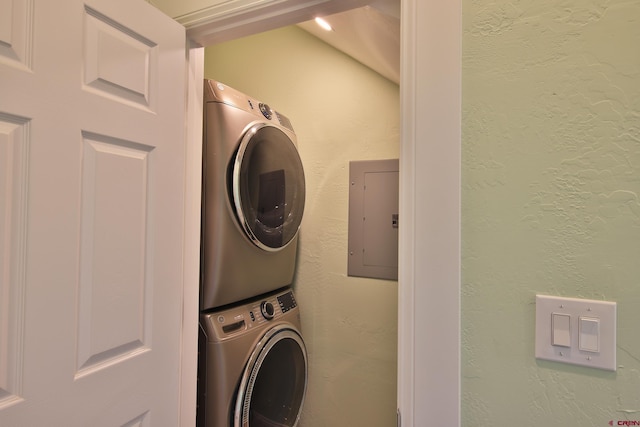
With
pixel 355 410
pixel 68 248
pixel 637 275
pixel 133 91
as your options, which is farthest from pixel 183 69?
pixel 355 410

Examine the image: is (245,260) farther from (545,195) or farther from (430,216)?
(545,195)

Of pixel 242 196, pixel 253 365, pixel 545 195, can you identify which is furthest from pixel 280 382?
pixel 545 195

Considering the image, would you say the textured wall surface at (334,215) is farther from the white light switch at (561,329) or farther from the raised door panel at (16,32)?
the raised door panel at (16,32)

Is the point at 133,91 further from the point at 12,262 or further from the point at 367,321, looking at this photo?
the point at 367,321

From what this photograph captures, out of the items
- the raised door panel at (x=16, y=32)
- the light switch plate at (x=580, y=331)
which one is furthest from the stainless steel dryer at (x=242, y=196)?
the light switch plate at (x=580, y=331)

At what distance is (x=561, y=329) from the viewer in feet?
2.16

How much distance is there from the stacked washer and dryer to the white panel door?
0.32 m

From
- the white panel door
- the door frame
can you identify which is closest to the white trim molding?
the door frame

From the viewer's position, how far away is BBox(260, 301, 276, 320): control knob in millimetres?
1692

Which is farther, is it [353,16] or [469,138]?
[353,16]

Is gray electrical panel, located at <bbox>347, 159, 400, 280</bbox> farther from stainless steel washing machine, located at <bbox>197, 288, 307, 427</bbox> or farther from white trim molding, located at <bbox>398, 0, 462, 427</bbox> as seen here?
white trim molding, located at <bbox>398, 0, 462, 427</bbox>

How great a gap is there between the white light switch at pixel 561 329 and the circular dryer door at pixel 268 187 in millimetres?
1146

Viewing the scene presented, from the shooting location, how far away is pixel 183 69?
1115mm

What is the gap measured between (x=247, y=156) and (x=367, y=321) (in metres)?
1.15
